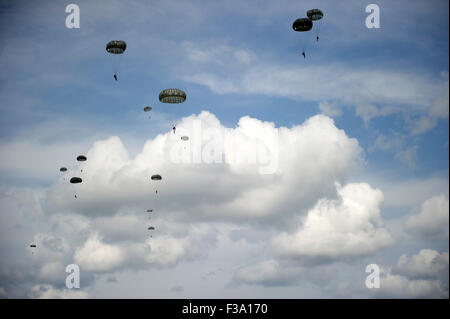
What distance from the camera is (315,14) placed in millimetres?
80125

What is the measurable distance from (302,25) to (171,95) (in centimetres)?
2928

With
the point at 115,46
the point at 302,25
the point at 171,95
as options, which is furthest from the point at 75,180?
the point at 302,25

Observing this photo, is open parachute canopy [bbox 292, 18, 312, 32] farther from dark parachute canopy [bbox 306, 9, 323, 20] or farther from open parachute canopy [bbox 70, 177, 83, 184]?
open parachute canopy [bbox 70, 177, 83, 184]

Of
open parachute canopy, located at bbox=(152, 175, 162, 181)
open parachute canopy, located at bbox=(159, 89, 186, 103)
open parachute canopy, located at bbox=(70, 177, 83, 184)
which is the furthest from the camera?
open parachute canopy, located at bbox=(152, 175, 162, 181)

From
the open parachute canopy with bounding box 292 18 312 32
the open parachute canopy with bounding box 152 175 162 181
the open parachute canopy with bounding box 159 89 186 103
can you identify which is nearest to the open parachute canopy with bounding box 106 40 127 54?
the open parachute canopy with bounding box 159 89 186 103

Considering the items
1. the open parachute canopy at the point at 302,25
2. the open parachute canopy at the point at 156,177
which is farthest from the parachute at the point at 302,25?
the open parachute canopy at the point at 156,177

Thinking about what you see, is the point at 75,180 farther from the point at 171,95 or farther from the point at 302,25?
the point at 302,25

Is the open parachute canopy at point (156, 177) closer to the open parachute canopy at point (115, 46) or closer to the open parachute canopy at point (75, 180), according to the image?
the open parachute canopy at point (75, 180)

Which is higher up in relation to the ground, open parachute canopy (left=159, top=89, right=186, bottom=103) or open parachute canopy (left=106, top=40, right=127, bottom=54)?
open parachute canopy (left=106, top=40, right=127, bottom=54)

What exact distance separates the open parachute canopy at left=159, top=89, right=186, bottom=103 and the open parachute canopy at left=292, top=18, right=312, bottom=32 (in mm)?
25850

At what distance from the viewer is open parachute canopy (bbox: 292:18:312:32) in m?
78.1
